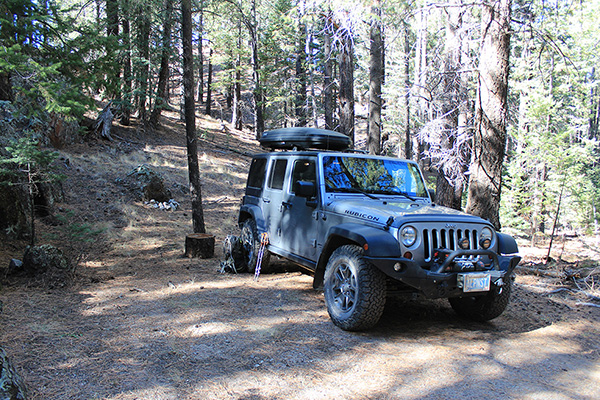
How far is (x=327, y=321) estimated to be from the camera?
4.85 metres

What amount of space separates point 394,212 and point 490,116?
4.09 meters

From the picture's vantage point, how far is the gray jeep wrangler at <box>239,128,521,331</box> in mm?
4207

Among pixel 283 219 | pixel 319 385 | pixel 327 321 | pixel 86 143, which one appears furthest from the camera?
pixel 86 143

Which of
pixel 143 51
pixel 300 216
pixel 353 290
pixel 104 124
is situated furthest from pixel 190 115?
pixel 143 51

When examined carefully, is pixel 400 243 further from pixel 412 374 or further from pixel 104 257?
pixel 104 257

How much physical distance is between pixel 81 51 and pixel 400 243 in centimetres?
613

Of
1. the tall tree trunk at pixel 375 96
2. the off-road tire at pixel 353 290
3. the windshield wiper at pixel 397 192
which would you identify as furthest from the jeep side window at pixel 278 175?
the tall tree trunk at pixel 375 96

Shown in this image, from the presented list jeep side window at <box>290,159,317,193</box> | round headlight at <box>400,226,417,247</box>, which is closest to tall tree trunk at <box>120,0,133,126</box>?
jeep side window at <box>290,159,317,193</box>

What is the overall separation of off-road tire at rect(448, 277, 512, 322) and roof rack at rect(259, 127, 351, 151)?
324cm

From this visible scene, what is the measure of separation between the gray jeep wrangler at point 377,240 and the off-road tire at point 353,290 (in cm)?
1

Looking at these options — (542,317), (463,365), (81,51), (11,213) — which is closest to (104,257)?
(11,213)

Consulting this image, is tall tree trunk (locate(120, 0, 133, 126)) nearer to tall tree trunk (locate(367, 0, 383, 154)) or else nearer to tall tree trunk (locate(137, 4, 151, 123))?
tall tree trunk (locate(137, 4, 151, 123))

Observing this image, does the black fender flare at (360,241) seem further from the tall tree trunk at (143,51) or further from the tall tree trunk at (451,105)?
the tall tree trunk at (143,51)

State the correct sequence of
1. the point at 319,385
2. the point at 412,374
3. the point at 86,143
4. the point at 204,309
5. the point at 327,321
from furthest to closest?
the point at 86,143 < the point at 204,309 < the point at 327,321 < the point at 412,374 < the point at 319,385
